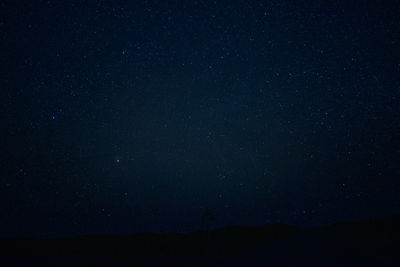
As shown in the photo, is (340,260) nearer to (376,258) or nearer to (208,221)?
(376,258)

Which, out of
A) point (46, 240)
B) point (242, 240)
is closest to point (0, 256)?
point (46, 240)

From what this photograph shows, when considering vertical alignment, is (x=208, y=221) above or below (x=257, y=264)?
above

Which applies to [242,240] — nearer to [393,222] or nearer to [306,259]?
[393,222]

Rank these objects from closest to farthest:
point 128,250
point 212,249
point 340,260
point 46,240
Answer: point 340,260 → point 212,249 → point 128,250 → point 46,240

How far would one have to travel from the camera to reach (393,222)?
66.5ft

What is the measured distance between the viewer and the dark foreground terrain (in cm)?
948

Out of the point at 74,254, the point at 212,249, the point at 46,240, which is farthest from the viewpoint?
the point at 46,240

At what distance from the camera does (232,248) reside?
19.0 m

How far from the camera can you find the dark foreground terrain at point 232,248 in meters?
9.48

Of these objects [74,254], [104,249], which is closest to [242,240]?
[104,249]

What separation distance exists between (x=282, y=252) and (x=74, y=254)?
16773 mm

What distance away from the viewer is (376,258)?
8812 mm

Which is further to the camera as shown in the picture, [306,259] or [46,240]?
[46,240]

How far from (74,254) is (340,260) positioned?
19024 mm
